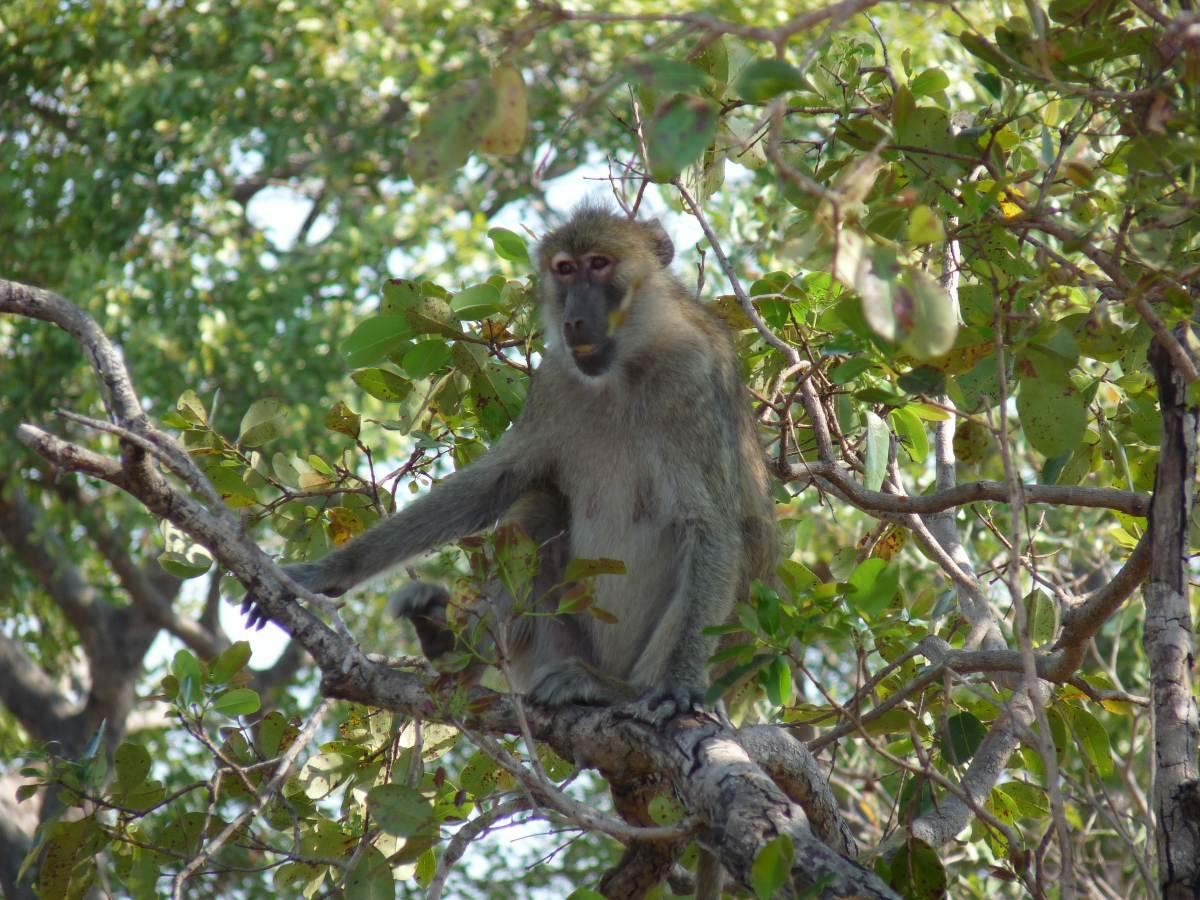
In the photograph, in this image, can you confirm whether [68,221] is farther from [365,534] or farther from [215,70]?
[365,534]

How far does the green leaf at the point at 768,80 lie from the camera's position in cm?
207

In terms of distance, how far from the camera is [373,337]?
156 inches

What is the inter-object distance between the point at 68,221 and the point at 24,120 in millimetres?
1874

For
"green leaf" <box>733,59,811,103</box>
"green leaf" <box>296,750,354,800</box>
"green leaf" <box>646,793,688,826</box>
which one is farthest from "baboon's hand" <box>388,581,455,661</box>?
"green leaf" <box>733,59,811,103</box>

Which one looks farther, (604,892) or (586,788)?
(586,788)

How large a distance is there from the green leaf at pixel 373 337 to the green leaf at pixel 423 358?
6cm

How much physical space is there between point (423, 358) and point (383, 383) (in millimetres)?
402

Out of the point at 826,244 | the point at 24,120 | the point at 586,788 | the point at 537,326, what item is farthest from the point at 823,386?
the point at 24,120

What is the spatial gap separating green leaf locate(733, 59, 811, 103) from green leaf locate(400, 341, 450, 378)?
1962 mm

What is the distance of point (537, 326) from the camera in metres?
4.68

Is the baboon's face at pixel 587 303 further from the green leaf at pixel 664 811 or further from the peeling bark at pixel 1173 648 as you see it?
the peeling bark at pixel 1173 648

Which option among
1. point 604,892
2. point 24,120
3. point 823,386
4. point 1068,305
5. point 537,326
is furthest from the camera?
point 24,120

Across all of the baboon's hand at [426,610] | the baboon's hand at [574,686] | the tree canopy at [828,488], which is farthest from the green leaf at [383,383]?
the baboon's hand at [574,686]

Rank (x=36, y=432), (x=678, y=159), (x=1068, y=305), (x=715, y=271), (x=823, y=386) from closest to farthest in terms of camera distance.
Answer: (x=678, y=159) < (x=36, y=432) < (x=1068, y=305) < (x=823, y=386) < (x=715, y=271)
